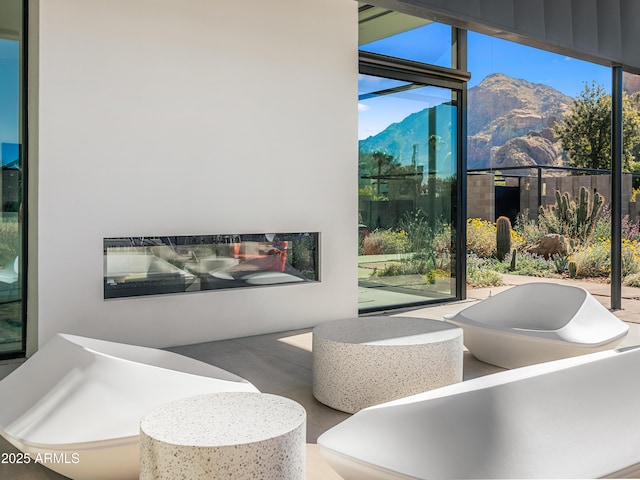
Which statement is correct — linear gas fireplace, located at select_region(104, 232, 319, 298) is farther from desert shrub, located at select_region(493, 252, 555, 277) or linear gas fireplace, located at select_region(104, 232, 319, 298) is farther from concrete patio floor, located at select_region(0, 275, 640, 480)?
desert shrub, located at select_region(493, 252, 555, 277)

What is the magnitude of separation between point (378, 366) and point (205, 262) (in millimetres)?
2523

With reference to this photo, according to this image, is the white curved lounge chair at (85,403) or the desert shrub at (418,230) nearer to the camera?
the white curved lounge chair at (85,403)

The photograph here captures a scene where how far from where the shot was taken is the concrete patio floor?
2.75m

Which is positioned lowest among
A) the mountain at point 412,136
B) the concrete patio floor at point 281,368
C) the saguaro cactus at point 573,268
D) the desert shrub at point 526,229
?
the concrete patio floor at point 281,368

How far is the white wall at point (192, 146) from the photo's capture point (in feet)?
15.1

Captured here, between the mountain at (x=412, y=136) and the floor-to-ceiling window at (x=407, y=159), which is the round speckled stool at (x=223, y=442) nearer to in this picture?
the floor-to-ceiling window at (x=407, y=159)

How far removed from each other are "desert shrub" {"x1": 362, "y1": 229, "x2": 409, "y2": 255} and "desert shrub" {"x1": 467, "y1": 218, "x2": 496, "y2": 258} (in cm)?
406

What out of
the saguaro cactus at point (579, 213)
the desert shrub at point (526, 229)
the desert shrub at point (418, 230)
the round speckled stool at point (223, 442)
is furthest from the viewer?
the desert shrub at point (526, 229)

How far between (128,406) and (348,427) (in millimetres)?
990

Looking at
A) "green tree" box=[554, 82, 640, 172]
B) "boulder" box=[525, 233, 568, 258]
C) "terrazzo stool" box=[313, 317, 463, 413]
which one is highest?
"green tree" box=[554, 82, 640, 172]

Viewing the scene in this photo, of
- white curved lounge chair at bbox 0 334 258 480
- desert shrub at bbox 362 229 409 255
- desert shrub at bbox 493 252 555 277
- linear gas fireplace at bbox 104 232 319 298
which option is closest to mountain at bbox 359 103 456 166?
desert shrub at bbox 362 229 409 255

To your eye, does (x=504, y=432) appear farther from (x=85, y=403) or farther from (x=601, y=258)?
(x=601, y=258)

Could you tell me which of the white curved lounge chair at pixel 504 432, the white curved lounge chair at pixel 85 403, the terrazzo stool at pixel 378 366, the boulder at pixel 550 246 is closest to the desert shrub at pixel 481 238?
the boulder at pixel 550 246

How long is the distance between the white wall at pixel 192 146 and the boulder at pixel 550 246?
571 cm
